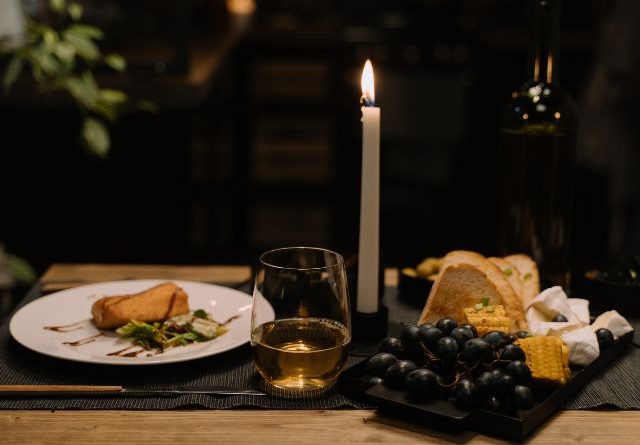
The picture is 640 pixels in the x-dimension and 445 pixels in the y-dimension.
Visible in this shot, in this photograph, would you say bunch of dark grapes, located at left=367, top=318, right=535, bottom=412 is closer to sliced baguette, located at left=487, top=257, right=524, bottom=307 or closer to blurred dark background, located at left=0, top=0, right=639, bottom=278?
sliced baguette, located at left=487, top=257, right=524, bottom=307

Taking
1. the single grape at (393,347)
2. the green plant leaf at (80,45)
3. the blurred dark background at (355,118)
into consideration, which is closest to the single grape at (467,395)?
the single grape at (393,347)

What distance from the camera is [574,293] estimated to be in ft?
Answer: 4.50

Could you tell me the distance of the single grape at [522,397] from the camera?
928mm

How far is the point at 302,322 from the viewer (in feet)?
3.26

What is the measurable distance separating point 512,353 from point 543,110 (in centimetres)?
50

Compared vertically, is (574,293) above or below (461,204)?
above

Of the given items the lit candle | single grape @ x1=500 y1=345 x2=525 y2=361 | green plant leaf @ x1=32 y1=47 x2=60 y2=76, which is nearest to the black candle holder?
the lit candle

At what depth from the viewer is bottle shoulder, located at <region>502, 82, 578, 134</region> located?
4.42ft

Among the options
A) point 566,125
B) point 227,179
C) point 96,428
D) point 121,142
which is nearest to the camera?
point 96,428

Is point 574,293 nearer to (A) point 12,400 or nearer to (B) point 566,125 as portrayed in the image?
(B) point 566,125

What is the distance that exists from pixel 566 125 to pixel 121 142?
1.97 metres

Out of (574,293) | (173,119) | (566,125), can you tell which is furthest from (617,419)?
(173,119)

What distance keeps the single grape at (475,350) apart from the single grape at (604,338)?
0.25m

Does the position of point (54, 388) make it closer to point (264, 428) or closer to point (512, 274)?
point (264, 428)
